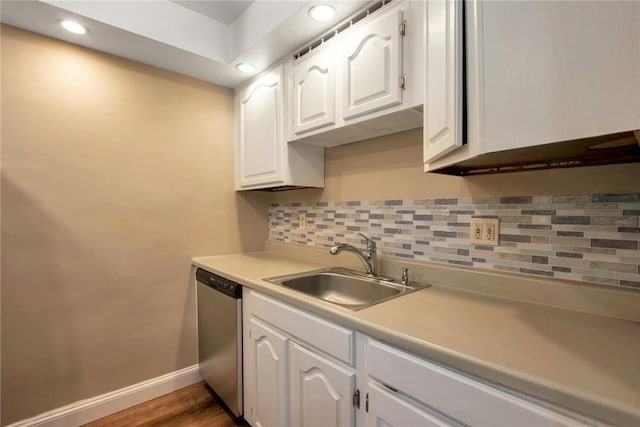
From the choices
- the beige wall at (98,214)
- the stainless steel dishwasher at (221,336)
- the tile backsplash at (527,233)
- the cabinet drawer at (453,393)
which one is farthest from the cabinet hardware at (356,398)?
the beige wall at (98,214)

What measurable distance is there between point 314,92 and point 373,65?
39 centimetres

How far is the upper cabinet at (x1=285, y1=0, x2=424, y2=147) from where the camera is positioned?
118 centimetres

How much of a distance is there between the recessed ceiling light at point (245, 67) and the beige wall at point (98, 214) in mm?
357

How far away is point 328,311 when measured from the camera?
3.43 ft

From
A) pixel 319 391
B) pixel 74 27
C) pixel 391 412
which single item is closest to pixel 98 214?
pixel 74 27

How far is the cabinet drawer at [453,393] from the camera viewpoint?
2.04 feet

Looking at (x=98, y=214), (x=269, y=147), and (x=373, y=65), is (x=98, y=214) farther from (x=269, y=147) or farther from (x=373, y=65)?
(x=373, y=65)

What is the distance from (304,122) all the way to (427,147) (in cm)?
80

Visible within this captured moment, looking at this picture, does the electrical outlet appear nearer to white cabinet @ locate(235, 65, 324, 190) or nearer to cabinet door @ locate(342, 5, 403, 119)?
cabinet door @ locate(342, 5, 403, 119)

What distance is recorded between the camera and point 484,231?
1.22 meters

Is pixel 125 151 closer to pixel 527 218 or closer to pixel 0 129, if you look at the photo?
pixel 0 129

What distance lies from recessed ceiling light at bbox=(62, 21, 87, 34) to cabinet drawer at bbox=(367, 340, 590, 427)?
6.53 feet

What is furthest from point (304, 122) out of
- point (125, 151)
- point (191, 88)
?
point (125, 151)

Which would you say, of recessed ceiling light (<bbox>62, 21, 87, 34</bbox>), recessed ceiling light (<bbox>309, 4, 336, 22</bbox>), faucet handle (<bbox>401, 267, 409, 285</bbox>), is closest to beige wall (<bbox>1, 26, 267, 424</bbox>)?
recessed ceiling light (<bbox>62, 21, 87, 34</bbox>)
